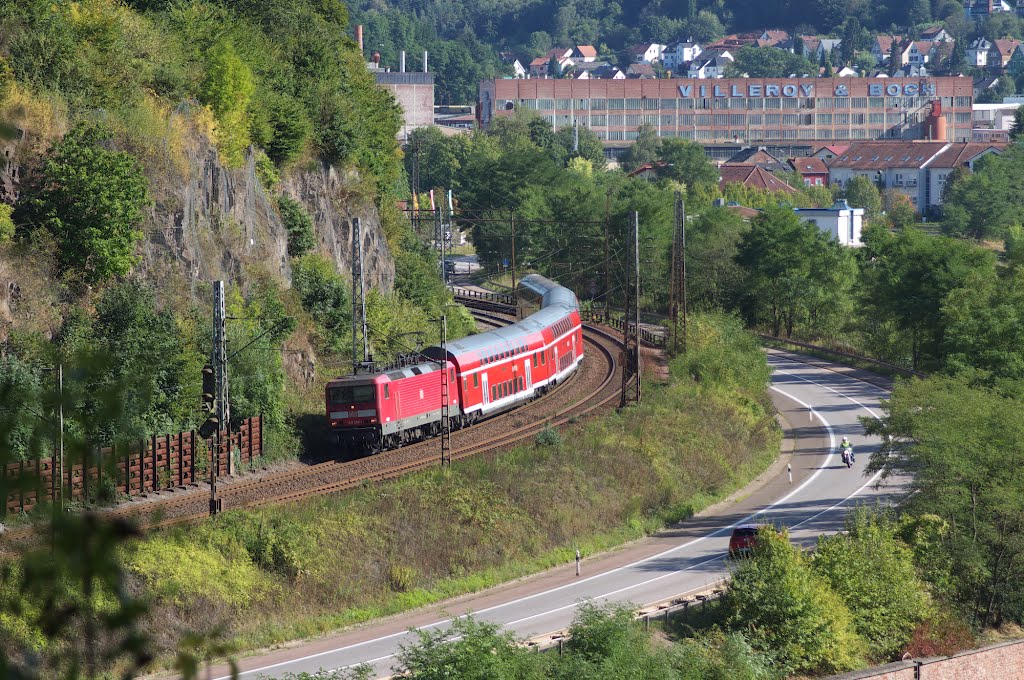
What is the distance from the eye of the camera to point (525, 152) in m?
117

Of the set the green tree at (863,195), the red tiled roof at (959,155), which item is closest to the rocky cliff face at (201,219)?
the green tree at (863,195)

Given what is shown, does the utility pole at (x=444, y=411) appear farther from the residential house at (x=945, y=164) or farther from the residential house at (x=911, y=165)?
the residential house at (x=945, y=164)

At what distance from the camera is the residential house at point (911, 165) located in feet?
564

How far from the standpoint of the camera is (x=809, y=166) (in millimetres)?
187375

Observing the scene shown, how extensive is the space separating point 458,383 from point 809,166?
492ft

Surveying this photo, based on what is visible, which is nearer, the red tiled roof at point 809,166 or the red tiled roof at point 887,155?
the red tiled roof at point 887,155

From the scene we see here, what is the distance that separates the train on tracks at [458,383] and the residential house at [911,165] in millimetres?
124182

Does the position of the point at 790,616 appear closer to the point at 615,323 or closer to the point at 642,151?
the point at 615,323

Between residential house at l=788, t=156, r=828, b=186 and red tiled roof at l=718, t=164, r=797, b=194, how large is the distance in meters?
14.9

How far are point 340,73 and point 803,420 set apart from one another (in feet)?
90.1

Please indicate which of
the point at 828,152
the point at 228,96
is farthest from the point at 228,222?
the point at 828,152

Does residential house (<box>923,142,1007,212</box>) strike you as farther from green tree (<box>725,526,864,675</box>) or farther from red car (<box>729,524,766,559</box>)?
green tree (<box>725,526,864,675</box>)

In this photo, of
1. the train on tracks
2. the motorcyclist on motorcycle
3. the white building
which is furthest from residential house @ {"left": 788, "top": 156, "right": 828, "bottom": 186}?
the motorcyclist on motorcycle

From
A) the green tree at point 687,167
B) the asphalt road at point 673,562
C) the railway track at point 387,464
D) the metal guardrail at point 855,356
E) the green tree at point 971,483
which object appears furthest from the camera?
the green tree at point 687,167
